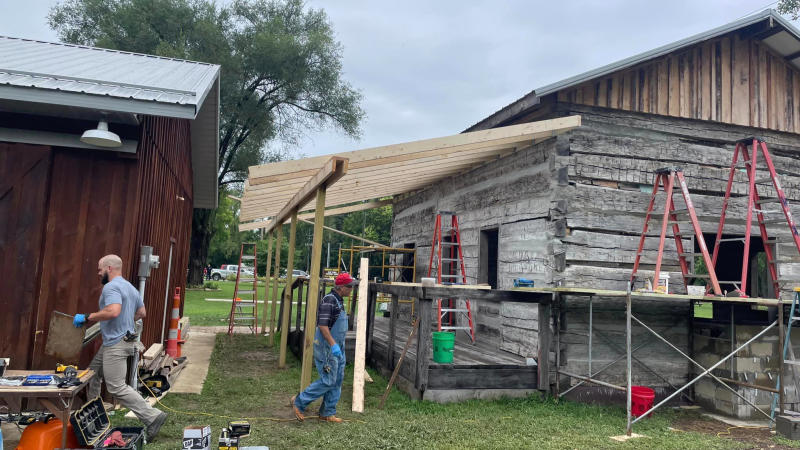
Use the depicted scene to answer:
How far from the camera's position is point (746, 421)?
689 cm

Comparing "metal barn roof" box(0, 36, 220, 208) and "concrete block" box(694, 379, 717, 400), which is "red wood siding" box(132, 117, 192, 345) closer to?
"metal barn roof" box(0, 36, 220, 208)

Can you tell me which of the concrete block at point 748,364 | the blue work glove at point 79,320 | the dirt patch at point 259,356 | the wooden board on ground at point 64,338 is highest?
the blue work glove at point 79,320

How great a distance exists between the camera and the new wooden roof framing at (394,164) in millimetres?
5825

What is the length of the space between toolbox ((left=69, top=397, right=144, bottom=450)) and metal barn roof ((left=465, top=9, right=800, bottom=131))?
20.2ft

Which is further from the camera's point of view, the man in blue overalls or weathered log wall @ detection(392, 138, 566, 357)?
weathered log wall @ detection(392, 138, 566, 357)

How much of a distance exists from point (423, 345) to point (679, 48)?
5.84 m

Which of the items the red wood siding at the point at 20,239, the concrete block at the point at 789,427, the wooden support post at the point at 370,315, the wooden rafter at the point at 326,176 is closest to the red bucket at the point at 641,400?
the concrete block at the point at 789,427

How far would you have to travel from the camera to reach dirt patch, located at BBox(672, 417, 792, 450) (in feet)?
18.9

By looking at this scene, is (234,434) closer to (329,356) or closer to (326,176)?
(329,356)

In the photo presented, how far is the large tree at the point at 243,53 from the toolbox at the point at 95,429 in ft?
62.9

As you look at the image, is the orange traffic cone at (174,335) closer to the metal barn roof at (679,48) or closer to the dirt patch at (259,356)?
the dirt patch at (259,356)

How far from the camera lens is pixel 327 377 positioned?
5422 mm

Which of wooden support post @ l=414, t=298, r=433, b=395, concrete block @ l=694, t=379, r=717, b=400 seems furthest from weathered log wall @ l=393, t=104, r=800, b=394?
wooden support post @ l=414, t=298, r=433, b=395

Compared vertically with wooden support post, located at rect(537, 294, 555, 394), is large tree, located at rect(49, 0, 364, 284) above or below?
above
